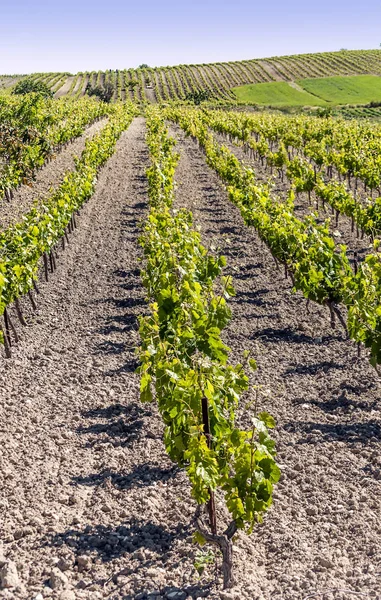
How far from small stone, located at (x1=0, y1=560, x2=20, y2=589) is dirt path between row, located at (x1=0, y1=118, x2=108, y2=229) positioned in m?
9.55

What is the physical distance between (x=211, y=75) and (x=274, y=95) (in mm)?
23995

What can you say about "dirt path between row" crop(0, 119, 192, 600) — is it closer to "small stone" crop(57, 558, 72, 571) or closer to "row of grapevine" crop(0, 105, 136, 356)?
"small stone" crop(57, 558, 72, 571)

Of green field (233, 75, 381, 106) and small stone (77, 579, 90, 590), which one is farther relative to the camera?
green field (233, 75, 381, 106)

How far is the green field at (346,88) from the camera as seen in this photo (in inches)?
3156

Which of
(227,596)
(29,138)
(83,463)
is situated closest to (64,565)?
(227,596)

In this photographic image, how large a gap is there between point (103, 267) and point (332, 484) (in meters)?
8.64

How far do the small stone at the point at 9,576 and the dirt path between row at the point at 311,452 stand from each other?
68.4 inches

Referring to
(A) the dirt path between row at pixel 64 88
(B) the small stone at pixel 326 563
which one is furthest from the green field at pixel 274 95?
(B) the small stone at pixel 326 563

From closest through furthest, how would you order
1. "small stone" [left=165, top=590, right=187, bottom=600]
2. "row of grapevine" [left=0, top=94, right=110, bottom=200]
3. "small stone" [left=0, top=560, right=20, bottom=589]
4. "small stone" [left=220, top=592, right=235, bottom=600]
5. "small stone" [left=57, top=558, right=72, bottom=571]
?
"small stone" [left=220, top=592, right=235, bottom=600], "small stone" [left=165, top=590, right=187, bottom=600], "small stone" [left=0, top=560, right=20, bottom=589], "small stone" [left=57, top=558, right=72, bottom=571], "row of grapevine" [left=0, top=94, right=110, bottom=200]

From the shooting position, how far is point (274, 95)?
85000 mm

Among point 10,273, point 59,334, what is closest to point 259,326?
point 59,334

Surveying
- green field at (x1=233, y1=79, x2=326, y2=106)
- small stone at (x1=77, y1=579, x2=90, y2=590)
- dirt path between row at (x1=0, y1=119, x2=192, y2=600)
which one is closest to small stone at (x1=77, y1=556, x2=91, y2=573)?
dirt path between row at (x1=0, y1=119, x2=192, y2=600)

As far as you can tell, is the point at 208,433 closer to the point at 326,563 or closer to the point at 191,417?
the point at 191,417

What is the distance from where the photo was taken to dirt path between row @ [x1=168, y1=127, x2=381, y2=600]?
4.80 meters
